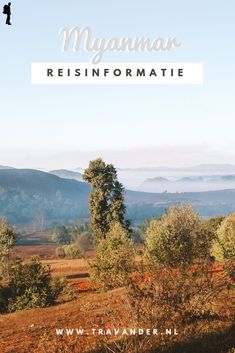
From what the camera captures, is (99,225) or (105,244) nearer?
(105,244)

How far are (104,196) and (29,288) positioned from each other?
23186 millimetres

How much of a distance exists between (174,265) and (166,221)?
2728cm

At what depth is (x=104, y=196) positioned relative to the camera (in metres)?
59.2

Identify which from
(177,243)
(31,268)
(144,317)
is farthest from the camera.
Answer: (177,243)

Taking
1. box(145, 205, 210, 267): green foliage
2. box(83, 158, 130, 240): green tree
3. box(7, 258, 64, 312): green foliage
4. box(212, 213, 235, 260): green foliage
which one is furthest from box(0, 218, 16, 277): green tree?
box(212, 213, 235, 260): green foliage

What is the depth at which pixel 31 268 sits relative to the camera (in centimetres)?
3903

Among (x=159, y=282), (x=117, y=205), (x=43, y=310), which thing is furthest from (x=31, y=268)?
(x=159, y=282)

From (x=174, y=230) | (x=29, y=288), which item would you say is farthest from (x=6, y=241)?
(x=174, y=230)

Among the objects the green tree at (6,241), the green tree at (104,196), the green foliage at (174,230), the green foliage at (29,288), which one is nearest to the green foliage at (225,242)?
the green foliage at (174,230)

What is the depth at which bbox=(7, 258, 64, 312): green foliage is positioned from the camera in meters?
37.6

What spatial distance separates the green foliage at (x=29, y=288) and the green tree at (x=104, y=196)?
20.3 meters

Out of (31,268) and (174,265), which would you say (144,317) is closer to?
(174,265)

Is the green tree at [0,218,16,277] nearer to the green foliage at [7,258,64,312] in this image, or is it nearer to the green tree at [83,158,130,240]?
the green tree at [83,158,130,240]

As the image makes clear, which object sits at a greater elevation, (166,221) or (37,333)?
(166,221)
